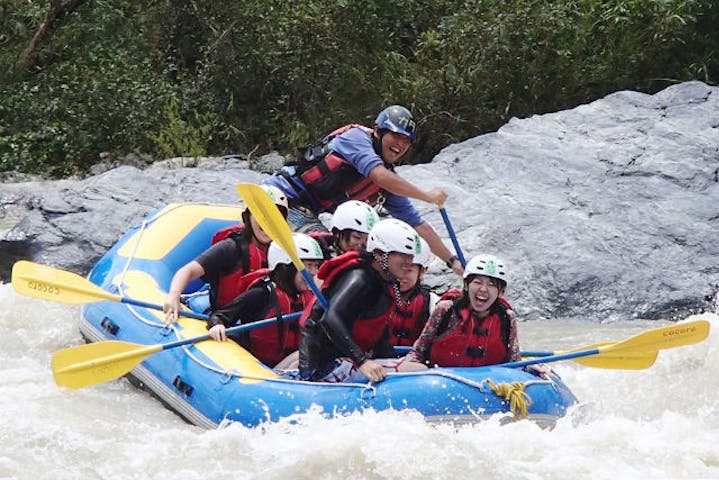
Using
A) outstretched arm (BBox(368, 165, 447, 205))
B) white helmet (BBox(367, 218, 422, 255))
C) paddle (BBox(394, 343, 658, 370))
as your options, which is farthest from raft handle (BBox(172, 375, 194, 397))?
paddle (BBox(394, 343, 658, 370))

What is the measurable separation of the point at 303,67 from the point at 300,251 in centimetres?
654

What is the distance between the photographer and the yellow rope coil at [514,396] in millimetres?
4945

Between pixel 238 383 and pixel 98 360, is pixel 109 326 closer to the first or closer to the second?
pixel 98 360

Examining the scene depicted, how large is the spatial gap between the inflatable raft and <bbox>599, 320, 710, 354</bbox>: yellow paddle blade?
0.29 metres

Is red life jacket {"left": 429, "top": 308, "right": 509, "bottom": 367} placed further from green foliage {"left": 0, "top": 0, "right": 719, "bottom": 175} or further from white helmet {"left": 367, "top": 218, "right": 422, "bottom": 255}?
green foliage {"left": 0, "top": 0, "right": 719, "bottom": 175}

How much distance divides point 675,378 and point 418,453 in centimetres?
206

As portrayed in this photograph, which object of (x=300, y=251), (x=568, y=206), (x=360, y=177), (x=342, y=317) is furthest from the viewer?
(x=568, y=206)

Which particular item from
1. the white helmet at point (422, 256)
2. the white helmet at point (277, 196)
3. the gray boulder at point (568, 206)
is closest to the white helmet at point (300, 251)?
the white helmet at point (277, 196)

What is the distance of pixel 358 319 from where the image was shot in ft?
17.2

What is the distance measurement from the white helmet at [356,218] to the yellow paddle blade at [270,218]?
0.92 feet

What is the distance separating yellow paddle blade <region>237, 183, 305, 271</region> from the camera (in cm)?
544

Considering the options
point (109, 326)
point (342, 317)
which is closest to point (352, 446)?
point (342, 317)

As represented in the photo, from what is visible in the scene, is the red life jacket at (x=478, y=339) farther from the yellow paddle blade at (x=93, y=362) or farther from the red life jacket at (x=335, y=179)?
the red life jacket at (x=335, y=179)

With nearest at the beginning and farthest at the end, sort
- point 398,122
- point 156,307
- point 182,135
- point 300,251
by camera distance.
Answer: point 300,251, point 156,307, point 398,122, point 182,135
